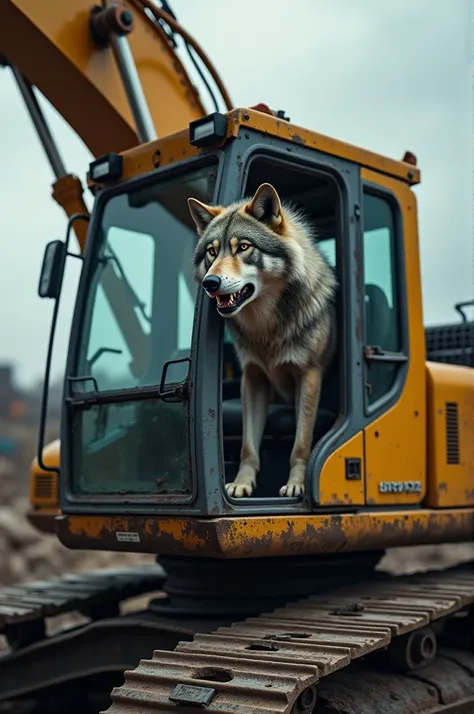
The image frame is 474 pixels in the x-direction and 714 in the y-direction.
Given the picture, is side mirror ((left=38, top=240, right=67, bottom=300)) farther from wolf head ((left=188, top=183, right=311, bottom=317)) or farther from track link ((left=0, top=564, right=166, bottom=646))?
track link ((left=0, top=564, right=166, bottom=646))

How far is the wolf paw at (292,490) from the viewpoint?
4.56 metres

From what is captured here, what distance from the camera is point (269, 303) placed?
15.1 feet

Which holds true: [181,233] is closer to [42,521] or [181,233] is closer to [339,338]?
[339,338]

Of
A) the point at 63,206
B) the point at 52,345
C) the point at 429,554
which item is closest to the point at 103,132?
the point at 63,206

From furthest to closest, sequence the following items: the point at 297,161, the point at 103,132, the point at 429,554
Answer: the point at 429,554 < the point at 103,132 < the point at 297,161

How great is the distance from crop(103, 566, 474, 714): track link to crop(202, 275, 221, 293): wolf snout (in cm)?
144

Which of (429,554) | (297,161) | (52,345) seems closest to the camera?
(297,161)

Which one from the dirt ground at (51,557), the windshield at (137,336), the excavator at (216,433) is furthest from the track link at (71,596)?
the dirt ground at (51,557)

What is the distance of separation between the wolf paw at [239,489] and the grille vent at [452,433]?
1288 mm

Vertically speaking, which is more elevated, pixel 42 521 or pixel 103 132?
pixel 103 132

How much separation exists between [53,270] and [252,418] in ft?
4.21

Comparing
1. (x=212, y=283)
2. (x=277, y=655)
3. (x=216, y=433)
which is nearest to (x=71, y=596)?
(x=216, y=433)

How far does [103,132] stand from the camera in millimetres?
5902

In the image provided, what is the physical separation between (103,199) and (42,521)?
2136 millimetres
